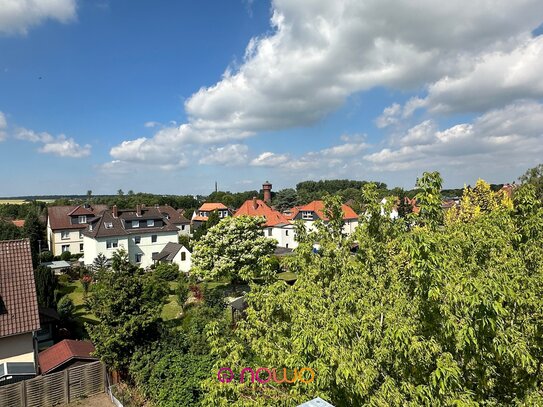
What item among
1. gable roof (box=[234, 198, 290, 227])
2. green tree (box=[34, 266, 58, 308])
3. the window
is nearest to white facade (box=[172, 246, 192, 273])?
green tree (box=[34, 266, 58, 308])

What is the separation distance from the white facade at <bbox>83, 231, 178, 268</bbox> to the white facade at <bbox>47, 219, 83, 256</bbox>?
28.5 feet

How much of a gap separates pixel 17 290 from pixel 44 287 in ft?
27.7

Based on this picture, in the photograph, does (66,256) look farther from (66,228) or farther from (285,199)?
(285,199)

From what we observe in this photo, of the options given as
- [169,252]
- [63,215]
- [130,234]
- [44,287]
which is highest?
[63,215]

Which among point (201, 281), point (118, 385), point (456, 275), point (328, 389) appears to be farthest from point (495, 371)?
point (201, 281)

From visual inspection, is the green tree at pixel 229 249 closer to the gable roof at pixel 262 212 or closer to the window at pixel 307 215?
the gable roof at pixel 262 212

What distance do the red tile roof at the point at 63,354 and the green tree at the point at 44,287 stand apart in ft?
23.5

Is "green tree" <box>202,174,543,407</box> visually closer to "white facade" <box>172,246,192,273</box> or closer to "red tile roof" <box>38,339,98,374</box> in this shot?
"red tile roof" <box>38,339,98,374</box>

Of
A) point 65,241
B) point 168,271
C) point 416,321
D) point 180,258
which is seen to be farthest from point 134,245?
point 416,321

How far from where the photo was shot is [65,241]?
50.0 meters

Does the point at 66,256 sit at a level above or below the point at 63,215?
below

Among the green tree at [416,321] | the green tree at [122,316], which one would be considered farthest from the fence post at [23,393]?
the green tree at [416,321]

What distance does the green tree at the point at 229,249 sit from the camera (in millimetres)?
29383

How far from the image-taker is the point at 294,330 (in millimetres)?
7188
